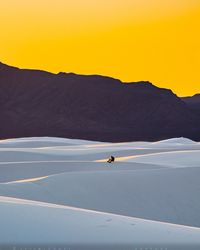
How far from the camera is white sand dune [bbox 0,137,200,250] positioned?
722 cm

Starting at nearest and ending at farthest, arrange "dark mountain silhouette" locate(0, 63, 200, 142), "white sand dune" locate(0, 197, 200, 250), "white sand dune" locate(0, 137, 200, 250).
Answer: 1. "white sand dune" locate(0, 197, 200, 250)
2. "white sand dune" locate(0, 137, 200, 250)
3. "dark mountain silhouette" locate(0, 63, 200, 142)

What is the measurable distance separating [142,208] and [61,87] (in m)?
158

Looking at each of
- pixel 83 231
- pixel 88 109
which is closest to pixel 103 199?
pixel 83 231

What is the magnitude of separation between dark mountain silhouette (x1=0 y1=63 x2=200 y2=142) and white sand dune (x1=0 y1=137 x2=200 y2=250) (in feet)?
355

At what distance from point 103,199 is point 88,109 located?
475 ft

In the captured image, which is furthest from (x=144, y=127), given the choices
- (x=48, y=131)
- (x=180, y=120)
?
(x=48, y=131)

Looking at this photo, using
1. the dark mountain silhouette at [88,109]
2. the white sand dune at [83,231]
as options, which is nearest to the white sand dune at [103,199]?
the white sand dune at [83,231]

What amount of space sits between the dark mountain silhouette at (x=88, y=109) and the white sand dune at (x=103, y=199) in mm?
108311

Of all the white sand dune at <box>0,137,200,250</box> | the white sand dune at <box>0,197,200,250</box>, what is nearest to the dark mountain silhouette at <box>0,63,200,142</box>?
the white sand dune at <box>0,137,200,250</box>

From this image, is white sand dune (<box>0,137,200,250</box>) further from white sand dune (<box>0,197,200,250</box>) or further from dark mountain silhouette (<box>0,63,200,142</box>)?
dark mountain silhouette (<box>0,63,200,142</box>)

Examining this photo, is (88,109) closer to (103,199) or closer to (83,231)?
(103,199)

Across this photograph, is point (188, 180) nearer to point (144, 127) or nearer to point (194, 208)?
point (194, 208)

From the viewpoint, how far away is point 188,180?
1750 centimetres

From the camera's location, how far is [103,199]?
15.4 m
